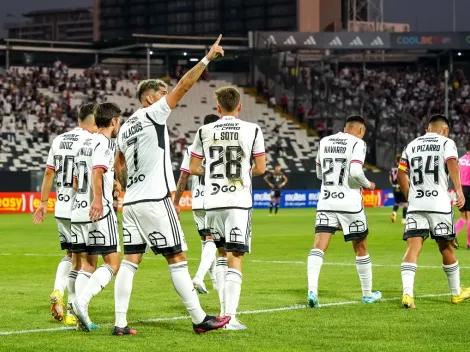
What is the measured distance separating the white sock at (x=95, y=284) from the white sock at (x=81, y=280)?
0.34 meters

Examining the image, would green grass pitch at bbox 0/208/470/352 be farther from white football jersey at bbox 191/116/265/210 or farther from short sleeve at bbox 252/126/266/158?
short sleeve at bbox 252/126/266/158

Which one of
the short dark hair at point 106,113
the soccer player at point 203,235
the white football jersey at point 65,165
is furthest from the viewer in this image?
the soccer player at point 203,235

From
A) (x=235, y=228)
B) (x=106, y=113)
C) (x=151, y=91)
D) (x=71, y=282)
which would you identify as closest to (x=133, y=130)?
(x=151, y=91)

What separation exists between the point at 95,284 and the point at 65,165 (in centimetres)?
178

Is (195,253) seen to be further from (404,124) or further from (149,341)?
(404,124)

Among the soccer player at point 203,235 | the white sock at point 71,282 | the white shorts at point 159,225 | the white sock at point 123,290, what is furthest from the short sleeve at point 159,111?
the white sock at point 71,282

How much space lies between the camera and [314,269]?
13086 mm

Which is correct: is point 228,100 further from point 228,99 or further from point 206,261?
point 206,261

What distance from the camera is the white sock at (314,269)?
12.9m

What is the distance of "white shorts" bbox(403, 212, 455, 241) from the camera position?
1310 centimetres

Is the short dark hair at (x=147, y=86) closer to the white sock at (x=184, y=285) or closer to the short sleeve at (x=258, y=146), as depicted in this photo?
the short sleeve at (x=258, y=146)

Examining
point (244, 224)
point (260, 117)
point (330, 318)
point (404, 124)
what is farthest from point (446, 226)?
point (260, 117)

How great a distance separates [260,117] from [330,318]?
54.1 meters

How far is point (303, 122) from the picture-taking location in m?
65.9
